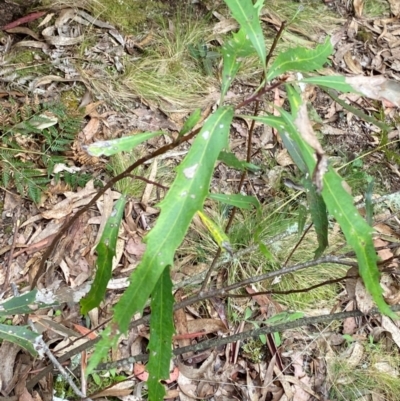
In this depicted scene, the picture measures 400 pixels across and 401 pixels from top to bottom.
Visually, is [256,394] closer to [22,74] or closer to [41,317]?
[41,317]

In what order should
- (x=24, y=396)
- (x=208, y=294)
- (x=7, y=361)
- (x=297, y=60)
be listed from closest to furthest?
(x=297, y=60) < (x=208, y=294) < (x=24, y=396) < (x=7, y=361)

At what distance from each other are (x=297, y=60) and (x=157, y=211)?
1437 mm

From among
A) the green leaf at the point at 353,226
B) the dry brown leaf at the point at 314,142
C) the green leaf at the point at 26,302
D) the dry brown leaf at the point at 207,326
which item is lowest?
the dry brown leaf at the point at 207,326

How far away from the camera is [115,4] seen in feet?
9.64

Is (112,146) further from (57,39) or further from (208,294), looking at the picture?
(57,39)

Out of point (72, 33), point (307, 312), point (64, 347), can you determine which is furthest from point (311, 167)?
point (72, 33)

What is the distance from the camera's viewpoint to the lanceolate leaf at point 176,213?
3.26 ft

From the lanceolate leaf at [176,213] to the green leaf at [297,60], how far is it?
0.24 metres

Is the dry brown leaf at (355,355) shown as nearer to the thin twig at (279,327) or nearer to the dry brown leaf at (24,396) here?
the thin twig at (279,327)

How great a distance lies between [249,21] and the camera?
3.86 ft

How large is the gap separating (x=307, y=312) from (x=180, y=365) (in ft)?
2.23

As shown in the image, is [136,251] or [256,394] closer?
[256,394]

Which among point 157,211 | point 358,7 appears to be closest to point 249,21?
point 157,211

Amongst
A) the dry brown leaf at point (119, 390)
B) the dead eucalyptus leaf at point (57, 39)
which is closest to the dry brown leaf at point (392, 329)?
the dry brown leaf at point (119, 390)
